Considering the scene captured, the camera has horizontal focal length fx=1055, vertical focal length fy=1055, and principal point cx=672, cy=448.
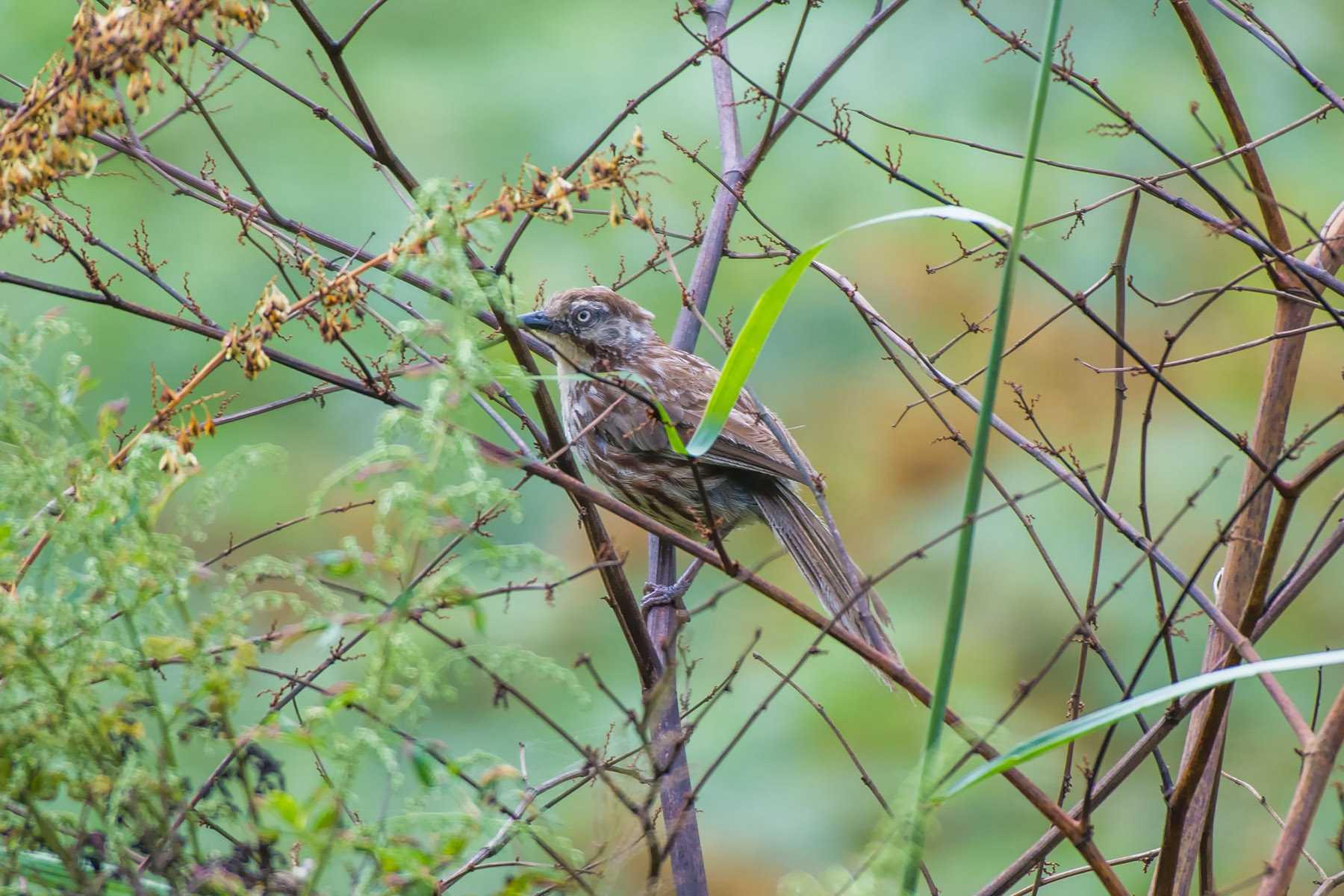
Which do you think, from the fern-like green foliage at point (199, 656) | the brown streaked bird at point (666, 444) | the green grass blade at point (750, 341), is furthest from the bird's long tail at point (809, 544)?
the fern-like green foliage at point (199, 656)

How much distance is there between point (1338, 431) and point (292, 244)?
5480mm

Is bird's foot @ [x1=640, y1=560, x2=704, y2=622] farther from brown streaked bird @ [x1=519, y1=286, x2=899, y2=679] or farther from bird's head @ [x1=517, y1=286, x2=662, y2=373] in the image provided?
bird's head @ [x1=517, y1=286, x2=662, y2=373]

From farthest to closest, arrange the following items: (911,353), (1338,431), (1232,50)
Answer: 1. (1232,50)
2. (1338,431)
3. (911,353)

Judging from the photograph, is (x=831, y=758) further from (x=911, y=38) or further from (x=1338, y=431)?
(x=911, y=38)

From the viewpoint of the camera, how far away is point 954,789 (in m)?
1.02

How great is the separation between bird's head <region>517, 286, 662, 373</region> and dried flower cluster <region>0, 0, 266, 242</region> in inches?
81.8

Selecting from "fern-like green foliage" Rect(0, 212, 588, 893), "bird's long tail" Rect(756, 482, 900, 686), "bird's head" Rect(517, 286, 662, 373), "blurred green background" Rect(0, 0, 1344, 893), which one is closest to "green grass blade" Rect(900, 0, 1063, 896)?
"fern-like green foliage" Rect(0, 212, 588, 893)

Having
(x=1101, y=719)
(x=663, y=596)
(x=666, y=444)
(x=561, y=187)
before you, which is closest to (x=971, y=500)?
(x=1101, y=719)

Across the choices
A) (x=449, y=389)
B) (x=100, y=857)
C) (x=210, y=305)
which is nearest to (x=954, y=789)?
(x=449, y=389)

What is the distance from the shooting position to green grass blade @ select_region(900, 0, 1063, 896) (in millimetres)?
966

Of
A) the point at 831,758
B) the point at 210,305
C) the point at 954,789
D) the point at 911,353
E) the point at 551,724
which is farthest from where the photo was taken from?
the point at 210,305

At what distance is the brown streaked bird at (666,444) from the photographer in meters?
3.09

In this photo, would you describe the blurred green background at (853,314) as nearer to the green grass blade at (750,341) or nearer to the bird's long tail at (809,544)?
the bird's long tail at (809,544)

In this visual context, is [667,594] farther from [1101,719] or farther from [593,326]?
[1101,719]
